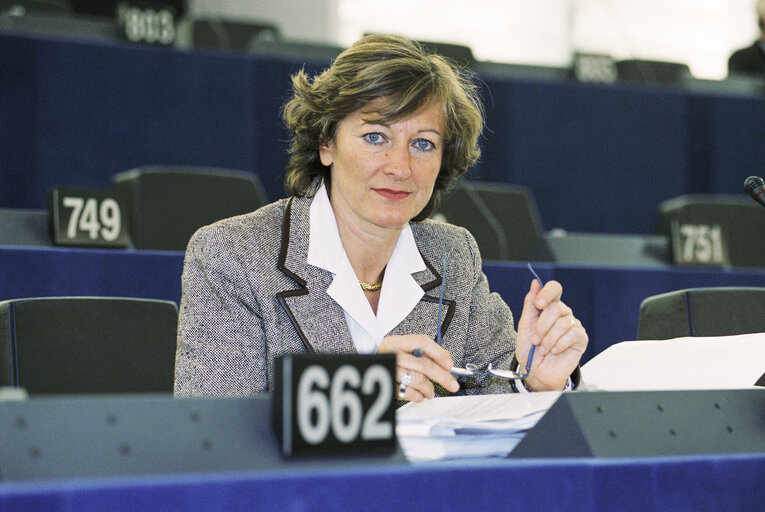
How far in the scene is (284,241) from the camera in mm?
1520

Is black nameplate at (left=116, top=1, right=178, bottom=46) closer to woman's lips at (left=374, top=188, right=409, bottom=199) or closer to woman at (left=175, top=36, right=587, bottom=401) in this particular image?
woman at (left=175, top=36, right=587, bottom=401)

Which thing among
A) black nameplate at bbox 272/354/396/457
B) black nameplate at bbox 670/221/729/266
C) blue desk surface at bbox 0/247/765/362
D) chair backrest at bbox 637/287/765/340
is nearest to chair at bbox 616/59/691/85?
black nameplate at bbox 670/221/729/266

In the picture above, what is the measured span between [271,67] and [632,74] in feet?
6.13

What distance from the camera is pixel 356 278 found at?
5.04 feet

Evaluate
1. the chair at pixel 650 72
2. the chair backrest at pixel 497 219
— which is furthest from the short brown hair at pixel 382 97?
the chair at pixel 650 72

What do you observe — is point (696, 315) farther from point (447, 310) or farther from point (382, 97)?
point (382, 97)

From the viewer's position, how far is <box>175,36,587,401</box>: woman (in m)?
1.36

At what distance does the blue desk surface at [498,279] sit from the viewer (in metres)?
2.12

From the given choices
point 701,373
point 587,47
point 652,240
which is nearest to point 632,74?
point 652,240

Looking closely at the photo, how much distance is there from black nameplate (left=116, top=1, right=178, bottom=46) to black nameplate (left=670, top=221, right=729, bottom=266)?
1933 millimetres

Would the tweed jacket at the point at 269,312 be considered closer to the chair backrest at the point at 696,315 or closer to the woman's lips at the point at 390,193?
the woman's lips at the point at 390,193

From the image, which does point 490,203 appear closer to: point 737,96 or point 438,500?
point 737,96

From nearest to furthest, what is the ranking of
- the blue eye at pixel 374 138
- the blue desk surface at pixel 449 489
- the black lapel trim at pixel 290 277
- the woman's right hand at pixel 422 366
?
the blue desk surface at pixel 449 489 < the woman's right hand at pixel 422 366 < the black lapel trim at pixel 290 277 < the blue eye at pixel 374 138

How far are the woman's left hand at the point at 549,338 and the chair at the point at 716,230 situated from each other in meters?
1.64
